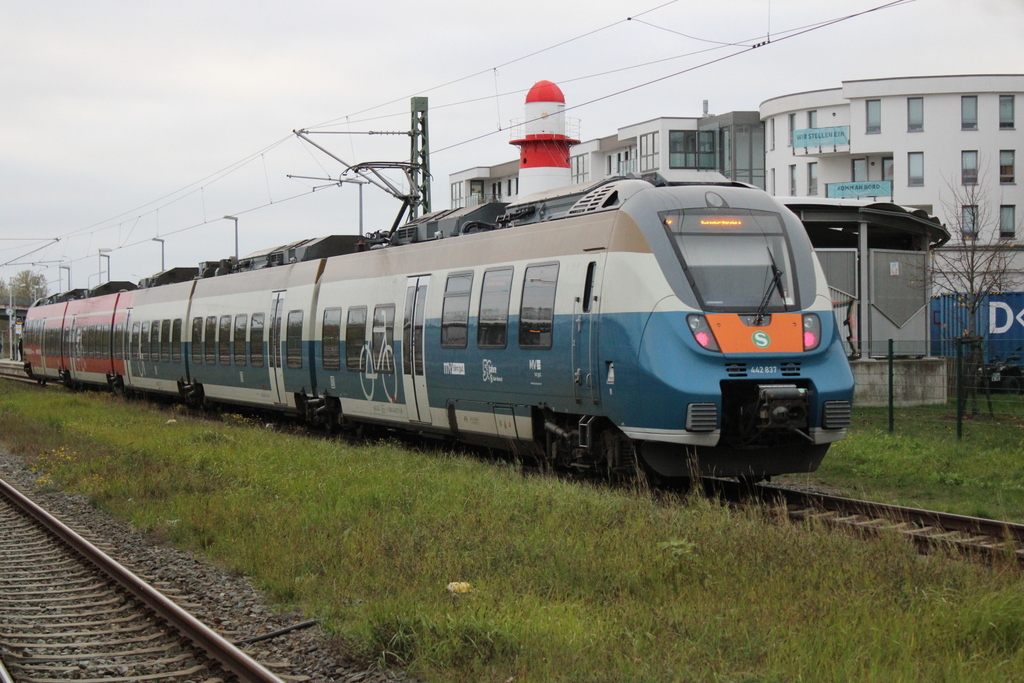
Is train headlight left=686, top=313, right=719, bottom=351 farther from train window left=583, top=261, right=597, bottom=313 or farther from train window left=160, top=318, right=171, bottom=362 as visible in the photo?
train window left=160, top=318, right=171, bottom=362

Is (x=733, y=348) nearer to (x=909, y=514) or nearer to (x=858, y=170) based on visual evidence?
(x=909, y=514)

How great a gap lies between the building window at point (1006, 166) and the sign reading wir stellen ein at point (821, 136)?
783 cm

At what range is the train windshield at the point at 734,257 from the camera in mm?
10781

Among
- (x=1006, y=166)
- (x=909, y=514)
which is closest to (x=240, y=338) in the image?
(x=909, y=514)

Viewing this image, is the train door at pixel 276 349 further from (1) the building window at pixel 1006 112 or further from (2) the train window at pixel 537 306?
(1) the building window at pixel 1006 112

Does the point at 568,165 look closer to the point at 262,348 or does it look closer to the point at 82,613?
the point at 262,348

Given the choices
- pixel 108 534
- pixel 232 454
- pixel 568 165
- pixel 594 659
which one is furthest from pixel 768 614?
pixel 568 165

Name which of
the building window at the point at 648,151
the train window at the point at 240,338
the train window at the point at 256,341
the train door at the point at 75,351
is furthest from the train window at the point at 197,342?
the building window at the point at 648,151

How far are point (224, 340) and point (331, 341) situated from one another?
6696mm

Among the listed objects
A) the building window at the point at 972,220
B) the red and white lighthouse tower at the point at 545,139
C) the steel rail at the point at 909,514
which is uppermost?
the red and white lighthouse tower at the point at 545,139

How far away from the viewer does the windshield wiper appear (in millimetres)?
10688

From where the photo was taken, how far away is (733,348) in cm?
1051

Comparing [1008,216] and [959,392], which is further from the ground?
[1008,216]

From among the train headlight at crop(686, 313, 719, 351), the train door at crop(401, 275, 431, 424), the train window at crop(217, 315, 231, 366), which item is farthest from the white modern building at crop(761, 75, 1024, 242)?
the train headlight at crop(686, 313, 719, 351)
